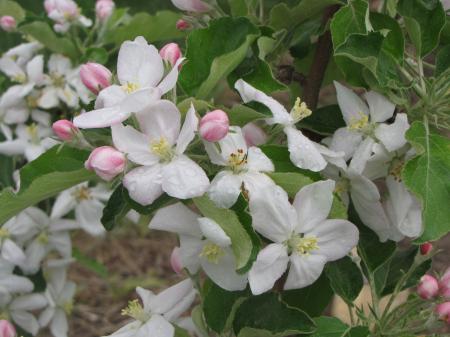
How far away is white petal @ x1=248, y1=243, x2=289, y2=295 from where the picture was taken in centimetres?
105

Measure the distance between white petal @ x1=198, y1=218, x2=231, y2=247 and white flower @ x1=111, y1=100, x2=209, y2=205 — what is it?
2.1 inches

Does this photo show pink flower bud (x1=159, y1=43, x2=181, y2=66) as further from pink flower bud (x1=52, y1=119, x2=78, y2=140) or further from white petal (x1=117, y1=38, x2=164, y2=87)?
pink flower bud (x1=52, y1=119, x2=78, y2=140)

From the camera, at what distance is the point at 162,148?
1013 mm

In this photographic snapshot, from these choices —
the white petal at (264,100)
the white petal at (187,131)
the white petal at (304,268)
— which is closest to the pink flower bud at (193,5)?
the white petal at (264,100)

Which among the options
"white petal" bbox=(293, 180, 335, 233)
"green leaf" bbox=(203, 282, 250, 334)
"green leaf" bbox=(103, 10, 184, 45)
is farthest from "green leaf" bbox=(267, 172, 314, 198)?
"green leaf" bbox=(103, 10, 184, 45)

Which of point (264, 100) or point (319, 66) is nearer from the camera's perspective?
point (264, 100)

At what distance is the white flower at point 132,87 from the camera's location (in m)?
0.99

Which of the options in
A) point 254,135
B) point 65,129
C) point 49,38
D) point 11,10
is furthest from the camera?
point 11,10

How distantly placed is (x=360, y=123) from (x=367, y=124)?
1 centimetres

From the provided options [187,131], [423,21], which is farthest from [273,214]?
[423,21]

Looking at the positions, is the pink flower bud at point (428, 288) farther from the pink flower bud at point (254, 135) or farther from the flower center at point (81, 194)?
the flower center at point (81, 194)

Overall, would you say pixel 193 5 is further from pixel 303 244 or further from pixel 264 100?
pixel 303 244

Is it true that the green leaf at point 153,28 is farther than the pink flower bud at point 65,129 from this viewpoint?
Yes

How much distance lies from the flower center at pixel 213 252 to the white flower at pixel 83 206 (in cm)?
73
